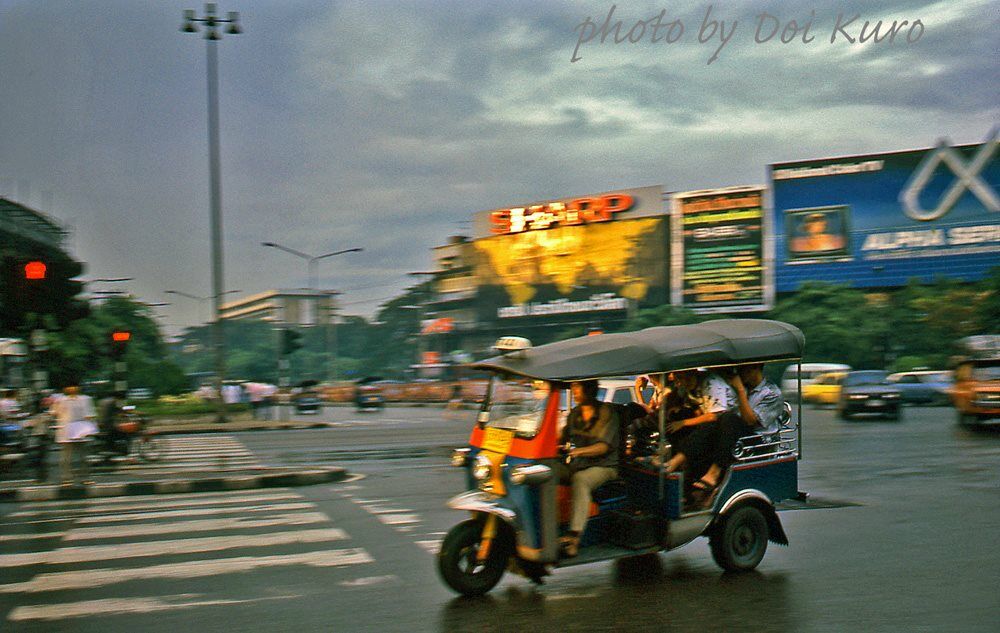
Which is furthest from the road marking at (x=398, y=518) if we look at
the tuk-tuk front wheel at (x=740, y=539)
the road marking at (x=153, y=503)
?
the tuk-tuk front wheel at (x=740, y=539)

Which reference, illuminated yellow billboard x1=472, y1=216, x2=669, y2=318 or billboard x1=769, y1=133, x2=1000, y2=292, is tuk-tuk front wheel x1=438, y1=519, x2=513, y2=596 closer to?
billboard x1=769, y1=133, x2=1000, y2=292

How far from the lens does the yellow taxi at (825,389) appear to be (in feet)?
129

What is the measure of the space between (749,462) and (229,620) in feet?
13.5

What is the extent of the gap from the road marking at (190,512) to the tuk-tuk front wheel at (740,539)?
5717 millimetres

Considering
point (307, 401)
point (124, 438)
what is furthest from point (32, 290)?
point (307, 401)

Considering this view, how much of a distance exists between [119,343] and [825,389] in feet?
93.8

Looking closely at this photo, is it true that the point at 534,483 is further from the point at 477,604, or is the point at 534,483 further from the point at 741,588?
the point at 741,588

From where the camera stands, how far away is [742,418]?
25.4 ft

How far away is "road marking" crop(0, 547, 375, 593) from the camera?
24.3 feet

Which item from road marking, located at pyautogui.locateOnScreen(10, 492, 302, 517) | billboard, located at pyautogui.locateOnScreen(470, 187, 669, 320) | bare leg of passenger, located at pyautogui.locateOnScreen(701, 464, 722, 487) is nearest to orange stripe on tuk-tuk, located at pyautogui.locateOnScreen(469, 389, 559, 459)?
bare leg of passenger, located at pyautogui.locateOnScreen(701, 464, 722, 487)

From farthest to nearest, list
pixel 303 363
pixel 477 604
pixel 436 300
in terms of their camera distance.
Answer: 1. pixel 303 363
2. pixel 436 300
3. pixel 477 604

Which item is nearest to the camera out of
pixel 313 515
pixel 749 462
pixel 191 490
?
pixel 749 462

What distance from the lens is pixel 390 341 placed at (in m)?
131

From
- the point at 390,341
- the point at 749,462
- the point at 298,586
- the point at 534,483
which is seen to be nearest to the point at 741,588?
the point at 749,462
